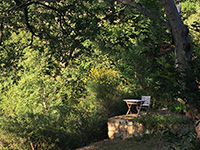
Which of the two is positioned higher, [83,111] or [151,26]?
[151,26]

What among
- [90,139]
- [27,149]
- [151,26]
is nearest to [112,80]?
[90,139]

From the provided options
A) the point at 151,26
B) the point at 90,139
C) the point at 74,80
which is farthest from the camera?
the point at 74,80

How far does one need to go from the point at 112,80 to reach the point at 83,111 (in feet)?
5.45

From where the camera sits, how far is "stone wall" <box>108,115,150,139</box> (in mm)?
8086

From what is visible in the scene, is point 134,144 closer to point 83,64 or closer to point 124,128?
point 124,128

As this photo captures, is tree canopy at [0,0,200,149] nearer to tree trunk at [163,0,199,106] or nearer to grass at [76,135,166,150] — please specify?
tree trunk at [163,0,199,106]

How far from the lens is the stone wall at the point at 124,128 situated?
26.5 feet

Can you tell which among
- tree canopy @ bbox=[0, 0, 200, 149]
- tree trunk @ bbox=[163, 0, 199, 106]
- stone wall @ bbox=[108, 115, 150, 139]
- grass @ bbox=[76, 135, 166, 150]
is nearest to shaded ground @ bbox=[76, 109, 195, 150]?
grass @ bbox=[76, 135, 166, 150]

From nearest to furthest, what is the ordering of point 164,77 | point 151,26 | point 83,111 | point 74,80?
1. point 164,77
2. point 151,26
3. point 83,111
4. point 74,80

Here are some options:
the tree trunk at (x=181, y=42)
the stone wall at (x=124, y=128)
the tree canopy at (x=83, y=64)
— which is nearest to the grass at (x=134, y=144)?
the stone wall at (x=124, y=128)

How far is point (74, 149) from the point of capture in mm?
7367

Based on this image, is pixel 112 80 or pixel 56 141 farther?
pixel 112 80

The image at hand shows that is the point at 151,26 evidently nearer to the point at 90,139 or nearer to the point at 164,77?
the point at 164,77

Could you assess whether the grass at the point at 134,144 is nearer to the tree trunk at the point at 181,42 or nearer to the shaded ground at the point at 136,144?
the shaded ground at the point at 136,144
